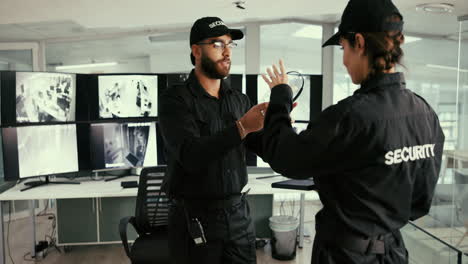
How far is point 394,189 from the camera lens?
3.48ft

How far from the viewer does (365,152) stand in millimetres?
1011

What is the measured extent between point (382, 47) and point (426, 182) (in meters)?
0.43

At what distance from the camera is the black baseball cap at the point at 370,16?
1.04 metres

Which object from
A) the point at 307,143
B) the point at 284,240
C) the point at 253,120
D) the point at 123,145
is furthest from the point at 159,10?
the point at 307,143

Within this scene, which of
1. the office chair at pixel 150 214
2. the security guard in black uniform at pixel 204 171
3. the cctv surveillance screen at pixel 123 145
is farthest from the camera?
the cctv surveillance screen at pixel 123 145

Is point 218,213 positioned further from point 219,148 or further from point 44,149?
point 44,149

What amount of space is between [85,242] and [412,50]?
400 cm

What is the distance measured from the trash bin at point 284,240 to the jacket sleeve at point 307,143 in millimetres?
2568

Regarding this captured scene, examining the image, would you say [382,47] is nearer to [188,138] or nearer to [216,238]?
[188,138]

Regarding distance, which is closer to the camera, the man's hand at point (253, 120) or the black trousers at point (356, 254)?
the black trousers at point (356, 254)

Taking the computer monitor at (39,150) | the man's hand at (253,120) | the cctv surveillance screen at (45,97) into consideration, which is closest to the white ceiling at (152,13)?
the cctv surveillance screen at (45,97)

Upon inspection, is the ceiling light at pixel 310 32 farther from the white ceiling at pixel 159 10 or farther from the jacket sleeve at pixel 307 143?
the jacket sleeve at pixel 307 143

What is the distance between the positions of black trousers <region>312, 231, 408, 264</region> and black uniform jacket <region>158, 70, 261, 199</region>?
499 mm

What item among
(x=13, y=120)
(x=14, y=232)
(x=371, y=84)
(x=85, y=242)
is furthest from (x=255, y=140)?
Answer: (x=14, y=232)
